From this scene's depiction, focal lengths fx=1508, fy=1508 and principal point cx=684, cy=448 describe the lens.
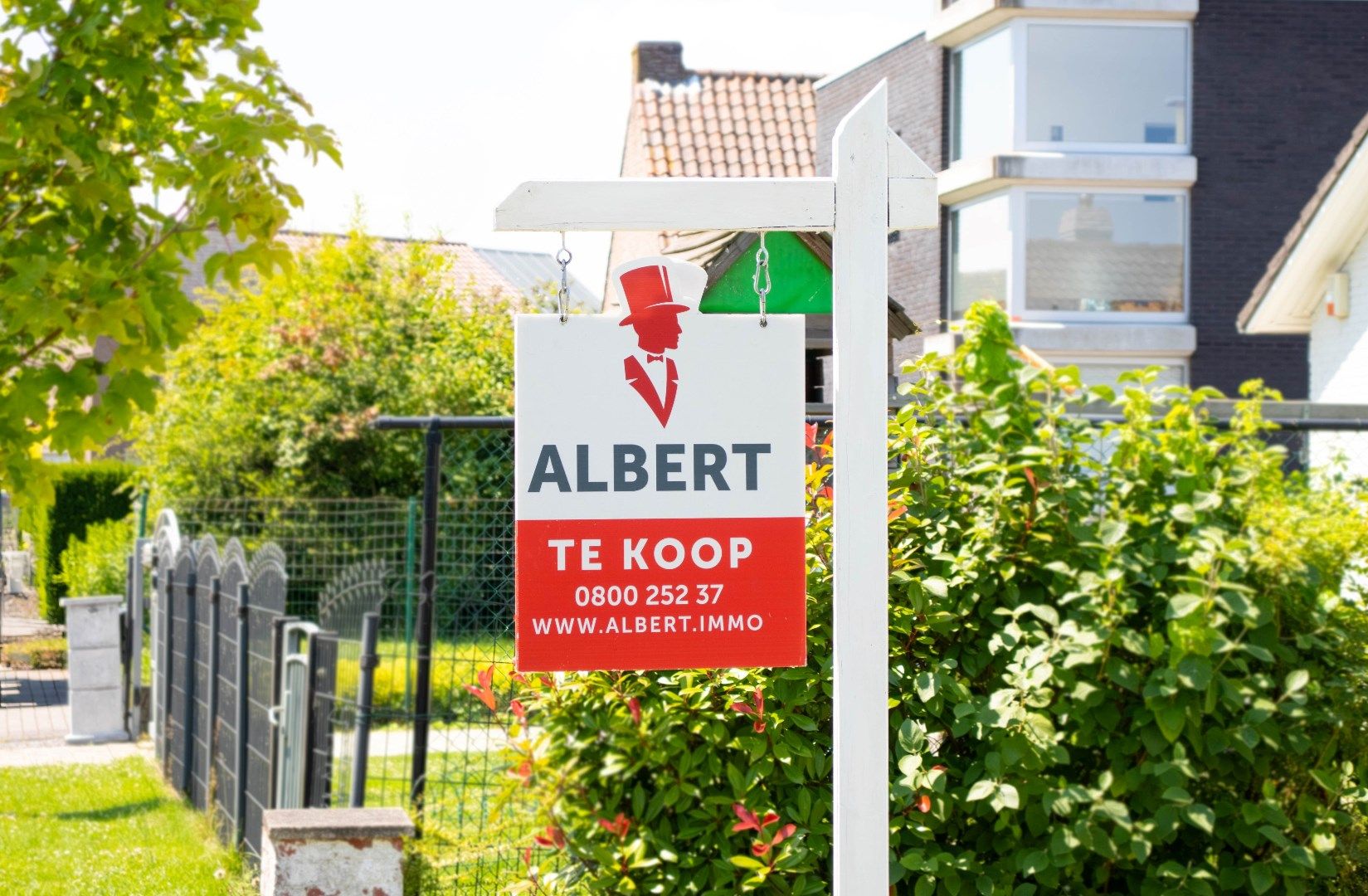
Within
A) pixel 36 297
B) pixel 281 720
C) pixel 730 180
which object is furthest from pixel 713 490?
pixel 281 720

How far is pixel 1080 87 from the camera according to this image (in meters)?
22.0

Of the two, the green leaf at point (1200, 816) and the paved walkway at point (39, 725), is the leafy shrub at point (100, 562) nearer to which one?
the paved walkway at point (39, 725)

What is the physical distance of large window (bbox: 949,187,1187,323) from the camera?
21.9m

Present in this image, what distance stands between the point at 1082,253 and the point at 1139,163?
4.95 ft

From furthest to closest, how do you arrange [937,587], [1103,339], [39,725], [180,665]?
[1103,339] < [39,725] < [180,665] < [937,587]

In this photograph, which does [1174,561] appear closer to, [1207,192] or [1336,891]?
[1336,891]

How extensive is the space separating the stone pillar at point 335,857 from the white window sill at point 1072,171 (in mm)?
18206

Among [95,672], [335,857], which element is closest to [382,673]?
[95,672]

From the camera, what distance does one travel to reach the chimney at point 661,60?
93.5 ft

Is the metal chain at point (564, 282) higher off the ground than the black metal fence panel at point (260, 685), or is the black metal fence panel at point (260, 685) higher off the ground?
the metal chain at point (564, 282)

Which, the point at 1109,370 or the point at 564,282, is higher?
the point at 1109,370

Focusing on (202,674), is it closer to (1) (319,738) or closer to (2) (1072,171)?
(1) (319,738)

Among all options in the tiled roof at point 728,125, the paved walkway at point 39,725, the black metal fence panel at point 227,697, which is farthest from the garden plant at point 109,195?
the tiled roof at point 728,125

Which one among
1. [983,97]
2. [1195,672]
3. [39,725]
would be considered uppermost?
[983,97]
